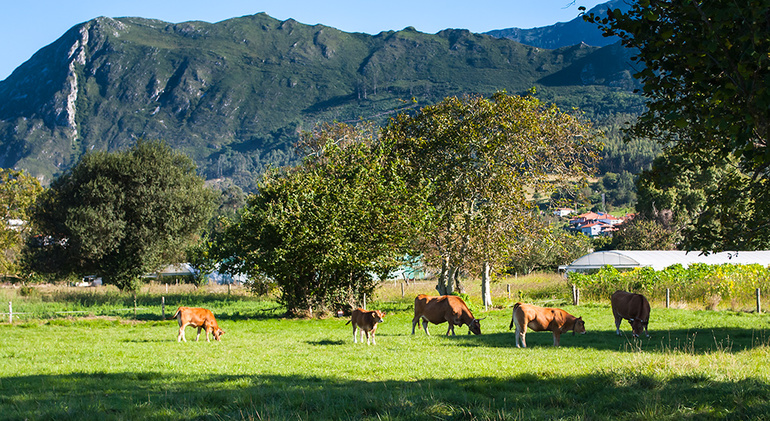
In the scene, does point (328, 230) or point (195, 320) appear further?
point (328, 230)

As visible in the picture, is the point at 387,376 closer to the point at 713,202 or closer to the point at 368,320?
the point at 368,320

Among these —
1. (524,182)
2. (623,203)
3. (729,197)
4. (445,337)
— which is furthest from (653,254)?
(623,203)

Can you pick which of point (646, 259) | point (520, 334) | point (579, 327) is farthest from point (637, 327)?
point (646, 259)

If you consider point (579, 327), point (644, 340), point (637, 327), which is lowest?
point (644, 340)

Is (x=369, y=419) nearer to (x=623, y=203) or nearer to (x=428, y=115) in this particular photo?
(x=428, y=115)

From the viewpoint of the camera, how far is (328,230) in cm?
2848

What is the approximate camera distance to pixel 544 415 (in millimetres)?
7555

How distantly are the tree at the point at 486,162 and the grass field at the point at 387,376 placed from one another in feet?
37.9

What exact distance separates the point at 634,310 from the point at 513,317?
4.82m

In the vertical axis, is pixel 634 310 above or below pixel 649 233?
below

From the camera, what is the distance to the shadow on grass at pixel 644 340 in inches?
654

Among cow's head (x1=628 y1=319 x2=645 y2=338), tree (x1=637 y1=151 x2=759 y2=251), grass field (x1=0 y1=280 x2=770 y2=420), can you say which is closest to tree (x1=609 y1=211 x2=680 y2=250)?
grass field (x1=0 y1=280 x2=770 y2=420)

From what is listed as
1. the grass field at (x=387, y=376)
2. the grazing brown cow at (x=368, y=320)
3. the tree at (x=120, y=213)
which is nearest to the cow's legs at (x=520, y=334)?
the grass field at (x=387, y=376)

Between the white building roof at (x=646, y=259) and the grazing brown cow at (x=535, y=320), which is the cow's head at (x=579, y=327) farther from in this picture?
the white building roof at (x=646, y=259)
